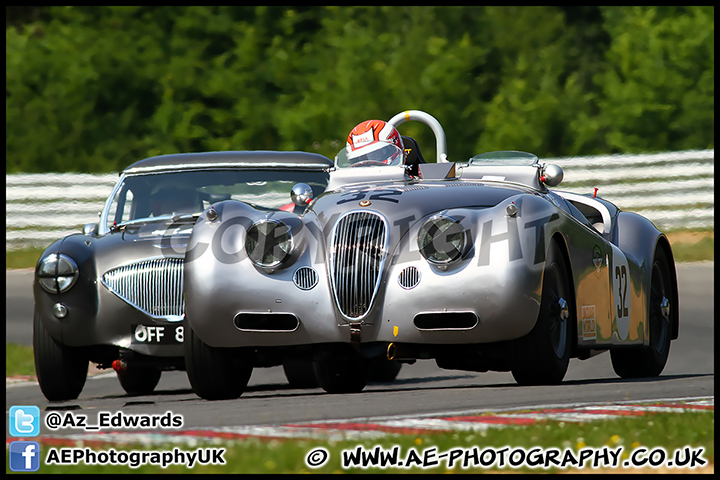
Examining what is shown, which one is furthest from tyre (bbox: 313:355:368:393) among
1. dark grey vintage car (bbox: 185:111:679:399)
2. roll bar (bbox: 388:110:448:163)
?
roll bar (bbox: 388:110:448:163)

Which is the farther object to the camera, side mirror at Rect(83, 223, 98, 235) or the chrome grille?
side mirror at Rect(83, 223, 98, 235)

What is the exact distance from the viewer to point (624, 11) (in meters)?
29.4

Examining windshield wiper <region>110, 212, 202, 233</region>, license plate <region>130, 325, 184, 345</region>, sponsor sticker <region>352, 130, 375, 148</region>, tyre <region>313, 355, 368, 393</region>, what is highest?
sponsor sticker <region>352, 130, 375, 148</region>

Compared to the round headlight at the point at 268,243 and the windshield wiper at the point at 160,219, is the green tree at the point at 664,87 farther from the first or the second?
the round headlight at the point at 268,243

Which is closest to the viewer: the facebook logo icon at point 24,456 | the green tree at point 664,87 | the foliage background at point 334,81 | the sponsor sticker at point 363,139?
the facebook logo icon at point 24,456

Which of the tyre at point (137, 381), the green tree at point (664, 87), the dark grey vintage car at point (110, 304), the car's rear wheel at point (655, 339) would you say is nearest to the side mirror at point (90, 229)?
the dark grey vintage car at point (110, 304)

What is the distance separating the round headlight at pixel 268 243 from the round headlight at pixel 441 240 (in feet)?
2.27

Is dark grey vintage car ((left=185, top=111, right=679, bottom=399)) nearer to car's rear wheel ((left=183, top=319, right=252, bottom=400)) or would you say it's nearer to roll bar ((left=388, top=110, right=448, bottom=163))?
car's rear wheel ((left=183, top=319, right=252, bottom=400))

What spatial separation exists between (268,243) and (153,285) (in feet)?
4.67

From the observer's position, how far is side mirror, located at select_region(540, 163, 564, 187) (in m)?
6.88

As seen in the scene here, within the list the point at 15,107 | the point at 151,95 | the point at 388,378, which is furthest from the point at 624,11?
the point at 388,378

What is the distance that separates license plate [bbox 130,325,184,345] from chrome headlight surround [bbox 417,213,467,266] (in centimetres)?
191

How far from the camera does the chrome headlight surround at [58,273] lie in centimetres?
693
